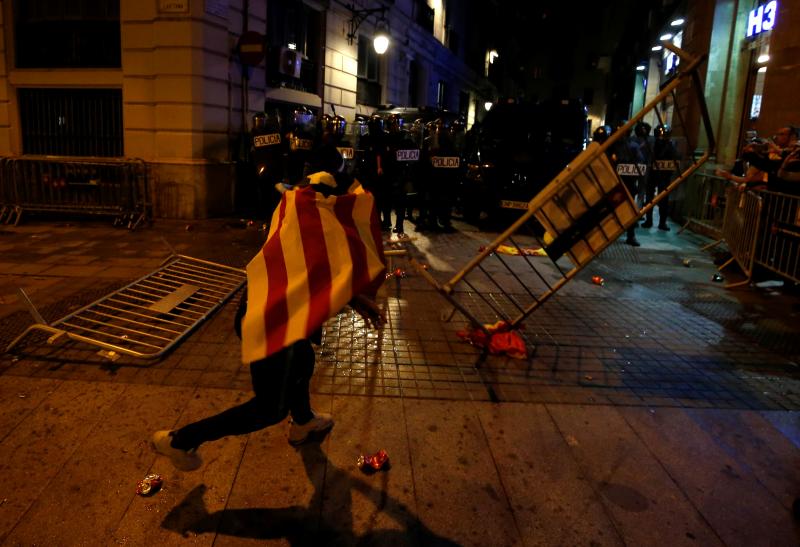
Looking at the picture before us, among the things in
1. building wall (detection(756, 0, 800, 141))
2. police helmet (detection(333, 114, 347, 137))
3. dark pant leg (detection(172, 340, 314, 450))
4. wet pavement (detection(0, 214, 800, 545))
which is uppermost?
building wall (detection(756, 0, 800, 141))

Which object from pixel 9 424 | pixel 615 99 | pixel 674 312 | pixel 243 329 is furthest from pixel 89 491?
pixel 615 99

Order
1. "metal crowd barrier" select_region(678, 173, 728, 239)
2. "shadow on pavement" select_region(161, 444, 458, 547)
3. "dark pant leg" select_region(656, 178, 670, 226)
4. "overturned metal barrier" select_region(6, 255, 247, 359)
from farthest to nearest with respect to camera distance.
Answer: "dark pant leg" select_region(656, 178, 670, 226) < "metal crowd barrier" select_region(678, 173, 728, 239) < "overturned metal barrier" select_region(6, 255, 247, 359) < "shadow on pavement" select_region(161, 444, 458, 547)

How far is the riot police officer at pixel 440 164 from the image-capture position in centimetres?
1180

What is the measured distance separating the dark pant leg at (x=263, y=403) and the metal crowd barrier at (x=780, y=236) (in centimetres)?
687

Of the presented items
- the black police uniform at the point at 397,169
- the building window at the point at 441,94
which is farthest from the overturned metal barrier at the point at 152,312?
the building window at the point at 441,94

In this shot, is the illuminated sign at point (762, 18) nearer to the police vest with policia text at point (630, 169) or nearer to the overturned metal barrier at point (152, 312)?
the police vest with policia text at point (630, 169)

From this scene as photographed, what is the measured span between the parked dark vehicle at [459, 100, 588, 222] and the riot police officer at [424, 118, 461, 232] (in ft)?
2.57

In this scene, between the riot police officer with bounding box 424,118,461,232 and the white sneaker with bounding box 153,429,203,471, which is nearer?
the white sneaker with bounding box 153,429,203,471

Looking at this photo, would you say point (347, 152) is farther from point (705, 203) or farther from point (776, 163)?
point (705, 203)

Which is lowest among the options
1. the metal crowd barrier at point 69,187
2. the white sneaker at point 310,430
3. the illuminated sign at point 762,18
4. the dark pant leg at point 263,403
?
the white sneaker at point 310,430

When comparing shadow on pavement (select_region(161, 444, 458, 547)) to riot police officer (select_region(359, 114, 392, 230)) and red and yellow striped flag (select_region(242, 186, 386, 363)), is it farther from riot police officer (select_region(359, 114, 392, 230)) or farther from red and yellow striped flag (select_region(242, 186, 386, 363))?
riot police officer (select_region(359, 114, 392, 230))

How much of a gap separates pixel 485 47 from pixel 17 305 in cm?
3673

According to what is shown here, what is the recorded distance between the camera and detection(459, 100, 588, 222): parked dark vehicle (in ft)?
39.6

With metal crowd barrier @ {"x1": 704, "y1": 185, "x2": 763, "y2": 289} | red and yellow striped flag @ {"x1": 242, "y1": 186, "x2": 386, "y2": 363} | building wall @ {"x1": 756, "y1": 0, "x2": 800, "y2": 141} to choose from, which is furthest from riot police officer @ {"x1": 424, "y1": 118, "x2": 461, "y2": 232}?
red and yellow striped flag @ {"x1": 242, "y1": 186, "x2": 386, "y2": 363}
